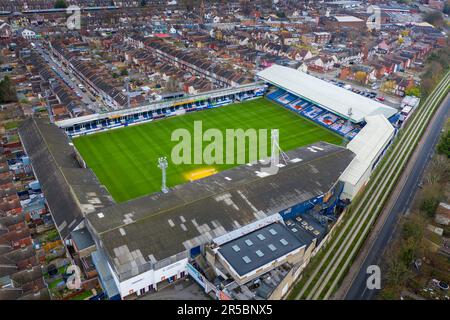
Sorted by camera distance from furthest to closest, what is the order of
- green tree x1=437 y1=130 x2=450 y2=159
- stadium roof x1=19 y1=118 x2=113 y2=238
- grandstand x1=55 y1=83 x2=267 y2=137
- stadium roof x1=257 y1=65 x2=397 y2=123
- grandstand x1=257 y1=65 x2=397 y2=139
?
stadium roof x1=257 y1=65 x2=397 y2=123 < grandstand x1=257 y1=65 x2=397 y2=139 < grandstand x1=55 y1=83 x2=267 y2=137 < green tree x1=437 y1=130 x2=450 y2=159 < stadium roof x1=19 y1=118 x2=113 y2=238

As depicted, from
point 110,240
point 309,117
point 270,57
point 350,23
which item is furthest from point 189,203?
point 350,23

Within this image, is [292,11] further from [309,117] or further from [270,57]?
[309,117]

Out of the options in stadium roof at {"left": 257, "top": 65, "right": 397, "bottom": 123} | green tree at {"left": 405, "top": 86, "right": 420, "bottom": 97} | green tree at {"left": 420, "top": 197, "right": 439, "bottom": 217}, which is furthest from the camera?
green tree at {"left": 405, "top": 86, "right": 420, "bottom": 97}

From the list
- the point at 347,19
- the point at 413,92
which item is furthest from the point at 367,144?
the point at 347,19

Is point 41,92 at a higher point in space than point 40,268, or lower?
higher

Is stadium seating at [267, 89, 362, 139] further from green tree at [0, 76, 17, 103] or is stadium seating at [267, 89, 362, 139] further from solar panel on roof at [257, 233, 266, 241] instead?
green tree at [0, 76, 17, 103]

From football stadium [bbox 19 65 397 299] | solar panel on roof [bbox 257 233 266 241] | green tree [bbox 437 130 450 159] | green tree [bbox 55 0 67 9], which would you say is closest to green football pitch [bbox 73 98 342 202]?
football stadium [bbox 19 65 397 299]

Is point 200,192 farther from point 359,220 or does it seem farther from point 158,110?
point 158,110

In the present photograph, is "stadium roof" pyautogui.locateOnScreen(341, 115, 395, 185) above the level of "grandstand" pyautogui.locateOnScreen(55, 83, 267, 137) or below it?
below
